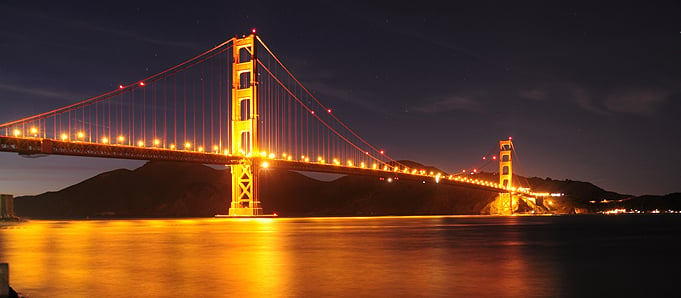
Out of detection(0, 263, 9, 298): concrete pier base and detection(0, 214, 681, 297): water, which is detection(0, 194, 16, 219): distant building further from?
detection(0, 263, 9, 298): concrete pier base

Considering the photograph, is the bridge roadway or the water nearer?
the water

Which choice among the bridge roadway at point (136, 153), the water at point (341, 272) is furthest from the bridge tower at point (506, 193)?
the water at point (341, 272)

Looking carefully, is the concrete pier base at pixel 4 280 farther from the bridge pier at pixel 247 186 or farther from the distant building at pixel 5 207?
the distant building at pixel 5 207

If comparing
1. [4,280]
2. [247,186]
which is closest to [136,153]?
[247,186]

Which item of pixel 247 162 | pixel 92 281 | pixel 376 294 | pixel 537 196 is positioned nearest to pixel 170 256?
pixel 92 281

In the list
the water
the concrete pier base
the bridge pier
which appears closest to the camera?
the concrete pier base

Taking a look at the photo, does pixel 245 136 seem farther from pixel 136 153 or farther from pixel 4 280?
pixel 4 280

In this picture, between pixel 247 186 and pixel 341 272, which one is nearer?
pixel 341 272

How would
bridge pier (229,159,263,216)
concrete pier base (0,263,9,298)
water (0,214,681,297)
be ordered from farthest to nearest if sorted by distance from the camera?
bridge pier (229,159,263,216), water (0,214,681,297), concrete pier base (0,263,9,298)

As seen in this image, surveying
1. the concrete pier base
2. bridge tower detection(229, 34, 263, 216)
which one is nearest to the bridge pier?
bridge tower detection(229, 34, 263, 216)

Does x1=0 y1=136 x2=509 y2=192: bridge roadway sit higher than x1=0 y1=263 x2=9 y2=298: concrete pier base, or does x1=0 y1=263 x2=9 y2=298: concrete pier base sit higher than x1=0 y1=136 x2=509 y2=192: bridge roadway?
x1=0 y1=136 x2=509 y2=192: bridge roadway
